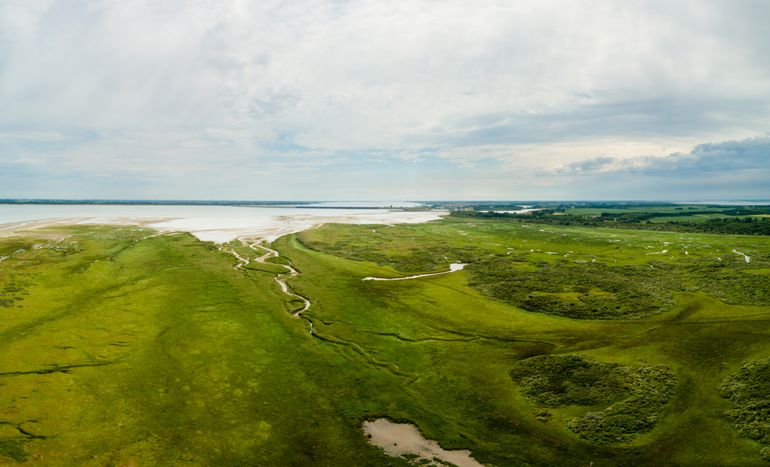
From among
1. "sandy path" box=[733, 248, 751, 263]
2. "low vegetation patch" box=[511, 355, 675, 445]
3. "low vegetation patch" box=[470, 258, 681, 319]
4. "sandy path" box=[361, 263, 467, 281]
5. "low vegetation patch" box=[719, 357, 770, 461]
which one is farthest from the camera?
"sandy path" box=[733, 248, 751, 263]

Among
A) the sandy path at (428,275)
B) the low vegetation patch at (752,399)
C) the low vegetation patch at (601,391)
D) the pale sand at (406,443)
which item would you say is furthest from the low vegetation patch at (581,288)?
the pale sand at (406,443)

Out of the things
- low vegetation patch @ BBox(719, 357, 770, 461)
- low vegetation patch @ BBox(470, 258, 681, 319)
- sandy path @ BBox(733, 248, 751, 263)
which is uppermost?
sandy path @ BBox(733, 248, 751, 263)

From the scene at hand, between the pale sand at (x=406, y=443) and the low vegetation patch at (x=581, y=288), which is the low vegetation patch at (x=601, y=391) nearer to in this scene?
the pale sand at (x=406, y=443)

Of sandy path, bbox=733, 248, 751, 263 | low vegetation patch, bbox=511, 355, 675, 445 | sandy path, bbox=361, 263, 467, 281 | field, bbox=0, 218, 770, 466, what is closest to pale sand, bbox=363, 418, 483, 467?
field, bbox=0, 218, 770, 466

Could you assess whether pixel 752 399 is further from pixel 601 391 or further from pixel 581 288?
pixel 581 288

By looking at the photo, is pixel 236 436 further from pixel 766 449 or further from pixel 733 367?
pixel 733 367

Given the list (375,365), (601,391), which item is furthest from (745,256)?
(375,365)

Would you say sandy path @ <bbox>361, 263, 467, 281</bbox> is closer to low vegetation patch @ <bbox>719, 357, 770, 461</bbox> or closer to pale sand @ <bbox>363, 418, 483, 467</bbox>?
pale sand @ <bbox>363, 418, 483, 467</bbox>

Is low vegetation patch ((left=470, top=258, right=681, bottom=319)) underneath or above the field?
above
